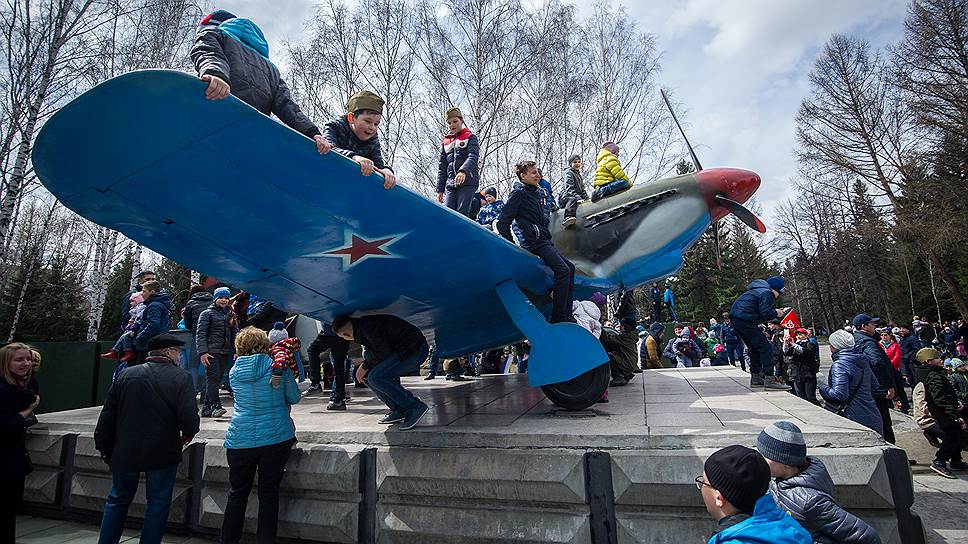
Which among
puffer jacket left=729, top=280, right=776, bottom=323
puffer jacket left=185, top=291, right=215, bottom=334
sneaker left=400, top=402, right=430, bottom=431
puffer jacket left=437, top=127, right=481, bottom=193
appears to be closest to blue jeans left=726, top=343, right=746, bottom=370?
puffer jacket left=729, top=280, right=776, bottom=323

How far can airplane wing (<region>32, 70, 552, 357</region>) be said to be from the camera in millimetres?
2330

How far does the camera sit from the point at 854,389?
5270 millimetres

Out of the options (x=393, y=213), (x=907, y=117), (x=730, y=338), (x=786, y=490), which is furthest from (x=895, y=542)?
(x=907, y=117)

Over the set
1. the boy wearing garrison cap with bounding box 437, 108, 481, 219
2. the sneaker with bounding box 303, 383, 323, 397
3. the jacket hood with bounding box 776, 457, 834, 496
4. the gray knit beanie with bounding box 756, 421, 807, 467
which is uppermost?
the boy wearing garrison cap with bounding box 437, 108, 481, 219

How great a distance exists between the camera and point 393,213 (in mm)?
3408

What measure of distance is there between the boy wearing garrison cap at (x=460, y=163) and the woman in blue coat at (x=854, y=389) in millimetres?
4844

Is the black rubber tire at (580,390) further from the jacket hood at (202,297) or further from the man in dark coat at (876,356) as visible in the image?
the jacket hood at (202,297)

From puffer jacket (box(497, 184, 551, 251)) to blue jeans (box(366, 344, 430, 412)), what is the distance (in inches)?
57.7

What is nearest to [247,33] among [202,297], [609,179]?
[609,179]

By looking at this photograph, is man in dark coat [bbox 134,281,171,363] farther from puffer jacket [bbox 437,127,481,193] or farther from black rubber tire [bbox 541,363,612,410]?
black rubber tire [bbox 541,363,612,410]

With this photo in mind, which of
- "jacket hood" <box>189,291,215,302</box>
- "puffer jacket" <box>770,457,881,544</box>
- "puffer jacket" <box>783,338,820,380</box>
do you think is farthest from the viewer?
A: "puffer jacket" <box>783,338,820,380</box>

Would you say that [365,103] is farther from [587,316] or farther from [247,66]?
[587,316]

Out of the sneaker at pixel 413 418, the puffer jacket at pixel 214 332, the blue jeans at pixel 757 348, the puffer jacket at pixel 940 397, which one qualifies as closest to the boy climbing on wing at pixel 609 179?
the blue jeans at pixel 757 348

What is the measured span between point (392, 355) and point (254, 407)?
1.24 meters
